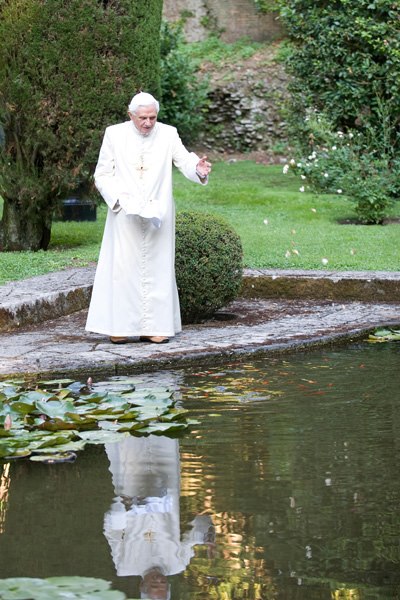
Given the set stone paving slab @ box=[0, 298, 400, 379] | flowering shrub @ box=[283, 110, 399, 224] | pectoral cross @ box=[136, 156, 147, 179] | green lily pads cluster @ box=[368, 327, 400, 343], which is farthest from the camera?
flowering shrub @ box=[283, 110, 399, 224]

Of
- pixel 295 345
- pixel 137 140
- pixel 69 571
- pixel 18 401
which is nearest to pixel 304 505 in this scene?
pixel 69 571

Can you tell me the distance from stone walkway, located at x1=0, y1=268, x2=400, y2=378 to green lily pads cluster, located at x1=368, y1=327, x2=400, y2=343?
0.22 ft

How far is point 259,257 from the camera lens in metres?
10.9

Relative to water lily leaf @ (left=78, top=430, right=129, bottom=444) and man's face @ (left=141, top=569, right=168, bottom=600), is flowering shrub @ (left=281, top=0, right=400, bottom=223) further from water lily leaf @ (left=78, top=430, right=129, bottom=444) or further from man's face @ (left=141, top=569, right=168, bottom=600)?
man's face @ (left=141, top=569, right=168, bottom=600)

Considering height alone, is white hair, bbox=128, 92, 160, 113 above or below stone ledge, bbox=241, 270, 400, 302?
above

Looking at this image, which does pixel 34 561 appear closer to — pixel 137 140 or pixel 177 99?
pixel 137 140

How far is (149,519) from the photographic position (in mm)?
4438

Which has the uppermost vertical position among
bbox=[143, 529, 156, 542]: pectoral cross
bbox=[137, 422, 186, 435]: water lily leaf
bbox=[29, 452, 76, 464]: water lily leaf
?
bbox=[137, 422, 186, 435]: water lily leaf

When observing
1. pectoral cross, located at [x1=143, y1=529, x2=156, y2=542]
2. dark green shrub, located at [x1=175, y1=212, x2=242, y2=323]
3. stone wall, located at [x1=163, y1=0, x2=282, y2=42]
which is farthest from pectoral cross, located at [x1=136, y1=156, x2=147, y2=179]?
stone wall, located at [x1=163, y1=0, x2=282, y2=42]

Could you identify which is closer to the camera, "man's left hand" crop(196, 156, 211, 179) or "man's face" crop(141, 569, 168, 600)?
"man's face" crop(141, 569, 168, 600)

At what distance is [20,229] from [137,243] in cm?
400

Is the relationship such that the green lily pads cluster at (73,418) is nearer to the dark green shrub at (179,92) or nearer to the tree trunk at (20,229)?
the tree trunk at (20,229)

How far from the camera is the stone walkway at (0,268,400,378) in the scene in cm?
725

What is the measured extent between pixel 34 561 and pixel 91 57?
7.33 meters
